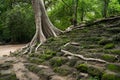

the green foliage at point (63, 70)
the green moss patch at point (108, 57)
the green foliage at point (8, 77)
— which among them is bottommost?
the green foliage at point (8, 77)

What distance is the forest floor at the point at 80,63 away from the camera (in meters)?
5.49

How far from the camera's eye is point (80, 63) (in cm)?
623

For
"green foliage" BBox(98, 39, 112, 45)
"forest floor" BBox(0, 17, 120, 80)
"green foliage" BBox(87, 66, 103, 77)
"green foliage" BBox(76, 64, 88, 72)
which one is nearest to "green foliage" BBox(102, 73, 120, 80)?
"forest floor" BBox(0, 17, 120, 80)

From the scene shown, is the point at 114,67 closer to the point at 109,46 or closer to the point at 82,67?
the point at 82,67

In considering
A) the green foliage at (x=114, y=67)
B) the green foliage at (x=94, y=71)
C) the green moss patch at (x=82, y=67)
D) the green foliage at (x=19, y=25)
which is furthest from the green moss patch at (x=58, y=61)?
the green foliage at (x=19, y=25)

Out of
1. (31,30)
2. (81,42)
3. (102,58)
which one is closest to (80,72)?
(102,58)

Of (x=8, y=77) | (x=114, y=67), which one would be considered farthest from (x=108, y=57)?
(x=8, y=77)

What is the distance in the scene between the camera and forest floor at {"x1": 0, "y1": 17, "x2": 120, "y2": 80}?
18.0 ft

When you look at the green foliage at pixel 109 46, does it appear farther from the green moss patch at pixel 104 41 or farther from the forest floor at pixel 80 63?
the green moss patch at pixel 104 41

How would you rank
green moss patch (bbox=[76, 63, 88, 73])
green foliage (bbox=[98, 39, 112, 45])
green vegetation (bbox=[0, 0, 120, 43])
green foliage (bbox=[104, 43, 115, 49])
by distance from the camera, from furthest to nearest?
green vegetation (bbox=[0, 0, 120, 43]), green foliage (bbox=[98, 39, 112, 45]), green foliage (bbox=[104, 43, 115, 49]), green moss patch (bbox=[76, 63, 88, 73])

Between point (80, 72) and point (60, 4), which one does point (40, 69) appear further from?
point (60, 4)

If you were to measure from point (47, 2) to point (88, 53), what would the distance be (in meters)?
19.5

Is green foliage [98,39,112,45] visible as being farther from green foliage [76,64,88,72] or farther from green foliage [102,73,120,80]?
green foliage [102,73,120,80]

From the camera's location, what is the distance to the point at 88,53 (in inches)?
266
